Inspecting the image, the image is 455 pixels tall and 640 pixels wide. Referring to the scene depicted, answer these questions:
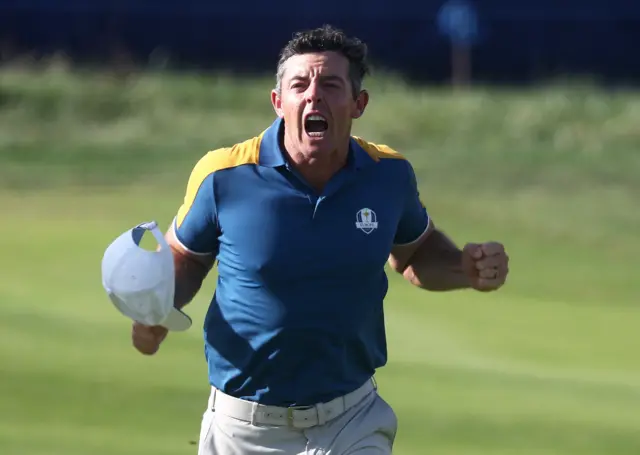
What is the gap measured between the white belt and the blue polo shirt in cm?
3

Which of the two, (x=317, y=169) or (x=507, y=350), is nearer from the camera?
(x=317, y=169)

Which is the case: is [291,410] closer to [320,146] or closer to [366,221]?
[366,221]

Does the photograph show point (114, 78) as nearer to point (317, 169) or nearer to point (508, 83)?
point (508, 83)

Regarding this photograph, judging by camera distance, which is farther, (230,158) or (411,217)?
(411,217)

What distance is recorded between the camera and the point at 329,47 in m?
5.24

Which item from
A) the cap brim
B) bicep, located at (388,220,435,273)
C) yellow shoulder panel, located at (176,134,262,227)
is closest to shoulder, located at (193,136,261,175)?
yellow shoulder panel, located at (176,134,262,227)

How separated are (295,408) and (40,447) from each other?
12.0 ft

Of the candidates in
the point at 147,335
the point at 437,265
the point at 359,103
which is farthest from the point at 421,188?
the point at 147,335

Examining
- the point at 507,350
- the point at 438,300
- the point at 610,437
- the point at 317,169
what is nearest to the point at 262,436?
the point at 317,169

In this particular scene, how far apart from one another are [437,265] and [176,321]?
114 centimetres

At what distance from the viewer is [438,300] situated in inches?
522

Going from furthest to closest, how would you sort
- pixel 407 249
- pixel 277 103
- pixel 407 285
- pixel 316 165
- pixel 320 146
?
pixel 407 285
pixel 407 249
pixel 277 103
pixel 316 165
pixel 320 146

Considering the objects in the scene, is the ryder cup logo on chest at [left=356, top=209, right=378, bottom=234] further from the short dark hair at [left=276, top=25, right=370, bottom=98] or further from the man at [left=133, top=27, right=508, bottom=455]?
the short dark hair at [left=276, top=25, right=370, bottom=98]

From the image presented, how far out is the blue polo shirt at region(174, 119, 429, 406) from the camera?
201 inches
